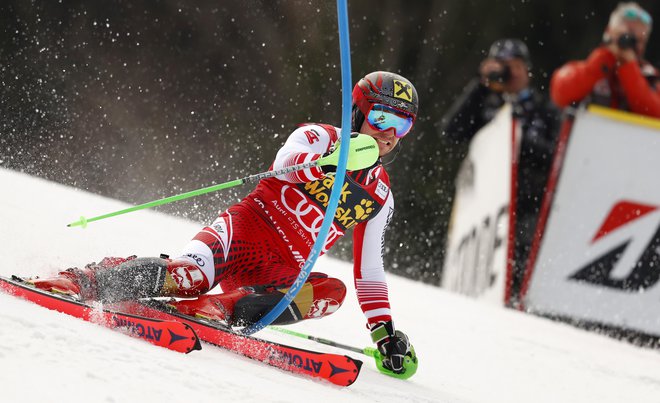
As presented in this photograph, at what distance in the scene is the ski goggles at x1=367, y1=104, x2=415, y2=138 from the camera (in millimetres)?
3482

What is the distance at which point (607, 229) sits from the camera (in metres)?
6.71

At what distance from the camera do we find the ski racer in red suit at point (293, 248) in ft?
10.5

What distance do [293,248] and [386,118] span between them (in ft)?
2.14

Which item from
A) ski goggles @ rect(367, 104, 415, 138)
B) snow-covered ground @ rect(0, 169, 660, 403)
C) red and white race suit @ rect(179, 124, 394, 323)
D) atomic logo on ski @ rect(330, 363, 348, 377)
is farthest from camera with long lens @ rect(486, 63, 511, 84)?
atomic logo on ski @ rect(330, 363, 348, 377)

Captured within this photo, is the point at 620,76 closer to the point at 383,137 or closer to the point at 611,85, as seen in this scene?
the point at 611,85

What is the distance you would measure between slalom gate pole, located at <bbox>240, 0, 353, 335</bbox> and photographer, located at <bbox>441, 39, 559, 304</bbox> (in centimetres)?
403

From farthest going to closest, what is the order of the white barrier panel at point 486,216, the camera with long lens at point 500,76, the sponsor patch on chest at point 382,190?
the camera with long lens at point 500,76 → the white barrier panel at point 486,216 → the sponsor patch on chest at point 382,190

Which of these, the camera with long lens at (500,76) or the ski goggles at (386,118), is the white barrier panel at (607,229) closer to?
the camera with long lens at (500,76)

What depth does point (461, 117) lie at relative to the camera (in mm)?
8250

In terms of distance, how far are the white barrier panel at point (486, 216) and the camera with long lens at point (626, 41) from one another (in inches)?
39.2

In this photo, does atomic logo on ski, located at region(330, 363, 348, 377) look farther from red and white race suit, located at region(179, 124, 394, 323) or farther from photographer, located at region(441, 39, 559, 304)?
photographer, located at region(441, 39, 559, 304)

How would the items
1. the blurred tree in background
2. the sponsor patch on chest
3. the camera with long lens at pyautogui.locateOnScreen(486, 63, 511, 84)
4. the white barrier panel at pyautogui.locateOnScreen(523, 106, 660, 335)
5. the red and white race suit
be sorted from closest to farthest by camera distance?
the red and white race suit
the sponsor patch on chest
the white barrier panel at pyautogui.locateOnScreen(523, 106, 660, 335)
the camera with long lens at pyautogui.locateOnScreen(486, 63, 511, 84)
the blurred tree in background

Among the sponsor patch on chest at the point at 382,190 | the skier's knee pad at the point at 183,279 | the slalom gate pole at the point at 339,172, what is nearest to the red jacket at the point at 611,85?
the sponsor patch on chest at the point at 382,190

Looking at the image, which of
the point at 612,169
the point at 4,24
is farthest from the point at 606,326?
the point at 4,24
